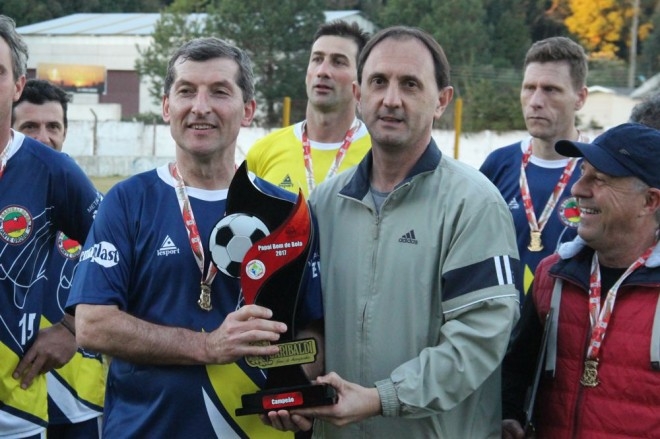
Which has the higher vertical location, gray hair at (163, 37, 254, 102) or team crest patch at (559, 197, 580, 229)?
gray hair at (163, 37, 254, 102)

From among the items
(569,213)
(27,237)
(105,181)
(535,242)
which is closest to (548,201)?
(569,213)

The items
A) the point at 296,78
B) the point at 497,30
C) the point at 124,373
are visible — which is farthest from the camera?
the point at 497,30

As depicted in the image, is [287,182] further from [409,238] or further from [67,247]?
[409,238]

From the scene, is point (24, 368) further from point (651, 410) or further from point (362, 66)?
point (651, 410)

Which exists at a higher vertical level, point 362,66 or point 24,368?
point 362,66

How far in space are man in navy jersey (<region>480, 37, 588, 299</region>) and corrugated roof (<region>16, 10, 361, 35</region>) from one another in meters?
53.8

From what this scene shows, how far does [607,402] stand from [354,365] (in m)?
0.87

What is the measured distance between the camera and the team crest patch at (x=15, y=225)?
12.8 feet

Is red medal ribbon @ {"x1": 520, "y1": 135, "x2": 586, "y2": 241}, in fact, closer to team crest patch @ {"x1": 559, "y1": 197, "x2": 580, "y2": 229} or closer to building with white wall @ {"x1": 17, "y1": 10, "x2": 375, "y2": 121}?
team crest patch @ {"x1": 559, "y1": 197, "x2": 580, "y2": 229}

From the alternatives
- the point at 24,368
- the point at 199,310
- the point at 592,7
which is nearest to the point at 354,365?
the point at 199,310

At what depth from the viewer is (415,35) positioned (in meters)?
3.62

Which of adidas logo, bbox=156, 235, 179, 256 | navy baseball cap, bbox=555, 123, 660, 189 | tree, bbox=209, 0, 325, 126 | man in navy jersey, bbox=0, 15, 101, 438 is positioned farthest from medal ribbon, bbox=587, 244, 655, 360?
tree, bbox=209, 0, 325, 126

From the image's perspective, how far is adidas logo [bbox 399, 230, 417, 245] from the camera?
11.1ft

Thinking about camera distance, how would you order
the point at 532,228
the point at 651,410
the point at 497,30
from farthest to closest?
the point at 497,30 < the point at 532,228 < the point at 651,410
